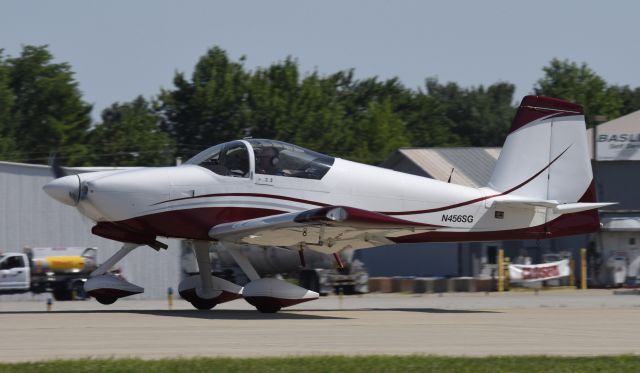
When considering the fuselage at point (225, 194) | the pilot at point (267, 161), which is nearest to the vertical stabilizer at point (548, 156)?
the fuselage at point (225, 194)

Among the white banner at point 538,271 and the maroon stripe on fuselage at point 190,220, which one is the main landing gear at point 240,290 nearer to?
the maroon stripe on fuselage at point 190,220

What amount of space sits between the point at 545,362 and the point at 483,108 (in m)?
93.5

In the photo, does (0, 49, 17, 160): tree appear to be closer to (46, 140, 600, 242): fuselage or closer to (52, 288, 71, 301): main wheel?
(52, 288, 71, 301): main wheel

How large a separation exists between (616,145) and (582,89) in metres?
61.5

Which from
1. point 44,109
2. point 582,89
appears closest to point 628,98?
point 582,89

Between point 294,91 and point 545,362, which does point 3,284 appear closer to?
point 545,362

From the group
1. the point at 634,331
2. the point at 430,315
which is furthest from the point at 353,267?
the point at 634,331

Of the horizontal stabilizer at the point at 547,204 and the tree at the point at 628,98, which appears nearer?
the horizontal stabilizer at the point at 547,204

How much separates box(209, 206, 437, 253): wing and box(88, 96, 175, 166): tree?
5461 cm

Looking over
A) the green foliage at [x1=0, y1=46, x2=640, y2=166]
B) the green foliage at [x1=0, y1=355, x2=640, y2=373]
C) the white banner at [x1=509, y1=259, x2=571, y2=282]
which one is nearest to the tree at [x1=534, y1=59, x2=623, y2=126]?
the green foliage at [x1=0, y1=46, x2=640, y2=166]

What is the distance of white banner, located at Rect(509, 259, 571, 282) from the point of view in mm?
33656

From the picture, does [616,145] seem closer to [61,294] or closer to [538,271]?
[538,271]

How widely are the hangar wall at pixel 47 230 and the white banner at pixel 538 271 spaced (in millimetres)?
10709

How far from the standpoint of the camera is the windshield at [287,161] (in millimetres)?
18031
